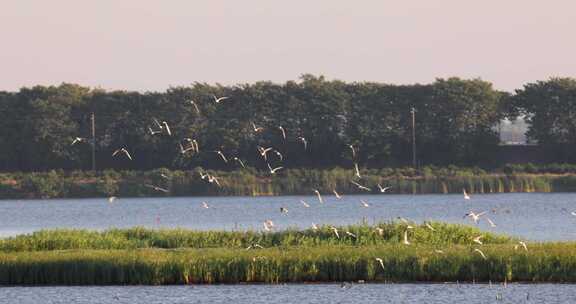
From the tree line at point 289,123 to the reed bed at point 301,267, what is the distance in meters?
79.1

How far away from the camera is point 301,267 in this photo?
40.0 meters

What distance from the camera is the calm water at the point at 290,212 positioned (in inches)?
2771

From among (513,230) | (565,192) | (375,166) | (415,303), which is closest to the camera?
(415,303)

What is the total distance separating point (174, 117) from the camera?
414 ft

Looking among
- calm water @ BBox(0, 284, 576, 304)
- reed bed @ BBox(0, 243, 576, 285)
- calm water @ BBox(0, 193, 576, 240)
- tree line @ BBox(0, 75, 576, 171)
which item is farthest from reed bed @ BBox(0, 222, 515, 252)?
tree line @ BBox(0, 75, 576, 171)

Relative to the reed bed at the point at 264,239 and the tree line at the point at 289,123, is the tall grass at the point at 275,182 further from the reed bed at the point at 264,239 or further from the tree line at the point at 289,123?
the reed bed at the point at 264,239

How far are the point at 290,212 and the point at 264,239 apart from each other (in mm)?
41766

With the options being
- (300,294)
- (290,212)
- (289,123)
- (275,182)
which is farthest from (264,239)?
(289,123)

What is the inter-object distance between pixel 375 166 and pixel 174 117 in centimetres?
1670

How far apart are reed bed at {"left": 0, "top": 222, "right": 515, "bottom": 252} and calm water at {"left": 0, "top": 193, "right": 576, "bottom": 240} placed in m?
10.2

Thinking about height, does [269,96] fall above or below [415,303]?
above

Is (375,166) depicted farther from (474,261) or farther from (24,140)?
(474,261)

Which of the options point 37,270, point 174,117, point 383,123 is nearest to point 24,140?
point 174,117

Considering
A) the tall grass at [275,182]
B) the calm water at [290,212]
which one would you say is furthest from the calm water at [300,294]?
the tall grass at [275,182]
